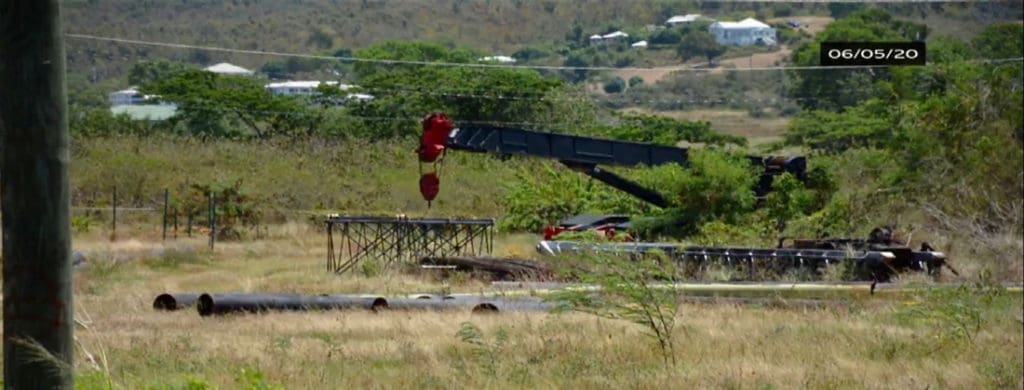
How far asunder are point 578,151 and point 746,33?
106 feet

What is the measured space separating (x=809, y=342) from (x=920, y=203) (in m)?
15.7

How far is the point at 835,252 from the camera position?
24.5 metres

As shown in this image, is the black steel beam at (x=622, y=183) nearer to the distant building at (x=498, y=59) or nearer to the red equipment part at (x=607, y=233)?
the red equipment part at (x=607, y=233)

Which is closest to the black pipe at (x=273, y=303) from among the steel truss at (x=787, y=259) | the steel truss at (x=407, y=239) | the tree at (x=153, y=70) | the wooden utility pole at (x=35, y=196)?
the steel truss at (x=787, y=259)

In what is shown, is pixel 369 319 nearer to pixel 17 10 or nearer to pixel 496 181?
pixel 17 10

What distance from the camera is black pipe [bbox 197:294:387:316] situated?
17281mm

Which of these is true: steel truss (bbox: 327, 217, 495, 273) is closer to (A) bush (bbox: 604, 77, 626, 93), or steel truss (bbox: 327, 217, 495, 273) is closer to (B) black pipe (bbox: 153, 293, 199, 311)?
(B) black pipe (bbox: 153, 293, 199, 311)

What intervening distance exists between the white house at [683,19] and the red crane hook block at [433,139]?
26.3m

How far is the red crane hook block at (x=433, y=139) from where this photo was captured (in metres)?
28.3

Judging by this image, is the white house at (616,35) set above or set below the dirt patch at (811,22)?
below

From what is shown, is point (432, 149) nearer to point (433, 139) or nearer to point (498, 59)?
point (433, 139)

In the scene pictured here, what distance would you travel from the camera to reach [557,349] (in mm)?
12383

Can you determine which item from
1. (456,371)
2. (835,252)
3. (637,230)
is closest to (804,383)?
(456,371)

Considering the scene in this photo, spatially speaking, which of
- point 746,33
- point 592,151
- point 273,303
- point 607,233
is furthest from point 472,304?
point 746,33
